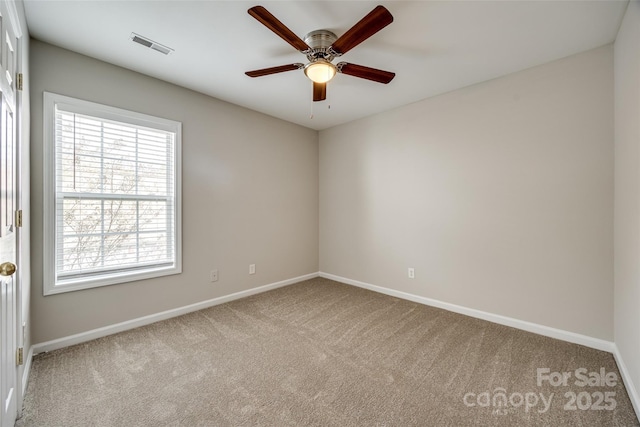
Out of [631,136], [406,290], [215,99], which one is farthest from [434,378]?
[215,99]

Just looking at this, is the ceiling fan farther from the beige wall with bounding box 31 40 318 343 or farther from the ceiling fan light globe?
the beige wall with bounding box 31 40 318 343

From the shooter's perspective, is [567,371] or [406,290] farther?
[406,290]

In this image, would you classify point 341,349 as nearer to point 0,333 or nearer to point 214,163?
point 0,333

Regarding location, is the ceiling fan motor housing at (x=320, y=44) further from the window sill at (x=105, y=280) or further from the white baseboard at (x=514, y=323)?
the white baseboard at (x=514, y=323)

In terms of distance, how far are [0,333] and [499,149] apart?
3792mm

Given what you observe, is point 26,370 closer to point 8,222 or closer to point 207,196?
point 8,222

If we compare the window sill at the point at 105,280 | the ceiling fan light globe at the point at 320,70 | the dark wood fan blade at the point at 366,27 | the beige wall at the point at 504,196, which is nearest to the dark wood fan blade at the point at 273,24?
the ceiling fan light globe at the point at 320,70

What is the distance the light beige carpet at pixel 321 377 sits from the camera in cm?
158

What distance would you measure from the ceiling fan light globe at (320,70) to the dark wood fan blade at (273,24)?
150 mm

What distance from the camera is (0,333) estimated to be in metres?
1.18

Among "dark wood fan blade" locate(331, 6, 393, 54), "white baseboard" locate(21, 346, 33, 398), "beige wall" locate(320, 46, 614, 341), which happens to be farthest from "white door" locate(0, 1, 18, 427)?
"beige wall" locate(320, 46, 614, 341)

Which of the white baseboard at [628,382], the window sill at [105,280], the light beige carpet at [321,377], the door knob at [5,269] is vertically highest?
the door knob at [5,269]

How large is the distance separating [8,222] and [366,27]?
220cm

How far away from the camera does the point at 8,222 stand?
1.35 meters
